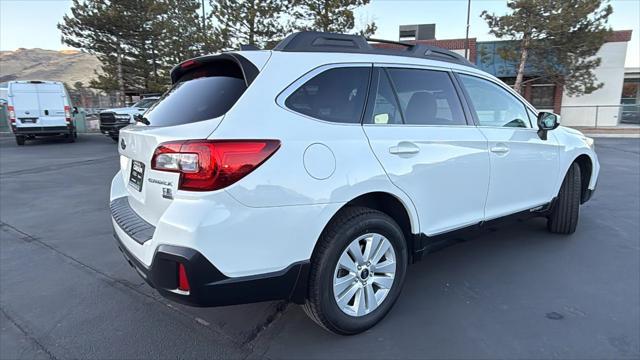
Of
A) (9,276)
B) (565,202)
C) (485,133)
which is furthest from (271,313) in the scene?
(565,202)

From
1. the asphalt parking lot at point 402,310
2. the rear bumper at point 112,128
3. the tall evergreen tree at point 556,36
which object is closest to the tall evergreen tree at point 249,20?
the rear bumper at point 112,128

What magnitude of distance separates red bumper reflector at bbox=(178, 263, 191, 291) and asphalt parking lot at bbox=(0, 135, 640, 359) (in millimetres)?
638

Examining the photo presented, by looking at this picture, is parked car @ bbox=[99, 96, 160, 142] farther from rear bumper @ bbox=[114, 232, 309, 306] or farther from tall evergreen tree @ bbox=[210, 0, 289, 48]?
rear bumper @ bbox=[114, 232, 309, 306]

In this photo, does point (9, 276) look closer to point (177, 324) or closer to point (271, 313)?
point (177, 324)

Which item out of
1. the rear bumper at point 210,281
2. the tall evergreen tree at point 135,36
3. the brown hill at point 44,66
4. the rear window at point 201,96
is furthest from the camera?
the brown hill at point 44,66

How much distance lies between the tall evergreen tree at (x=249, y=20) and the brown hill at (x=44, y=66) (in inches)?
3692

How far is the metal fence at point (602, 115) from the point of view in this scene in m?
22.7

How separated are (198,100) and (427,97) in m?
1.68

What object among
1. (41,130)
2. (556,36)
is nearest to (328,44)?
(41,130)

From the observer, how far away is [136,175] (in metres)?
2.51

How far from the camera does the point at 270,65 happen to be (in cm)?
221

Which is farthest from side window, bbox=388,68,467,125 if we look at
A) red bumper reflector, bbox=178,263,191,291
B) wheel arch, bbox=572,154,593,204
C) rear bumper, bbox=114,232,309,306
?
wheel arch, bbox=572,154,593,204

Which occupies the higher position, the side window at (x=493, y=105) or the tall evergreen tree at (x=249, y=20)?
the tall evergreen tree at (x=249, y=20)

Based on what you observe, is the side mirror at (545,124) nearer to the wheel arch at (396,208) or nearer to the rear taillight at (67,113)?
the wheel arch at (396,208)
